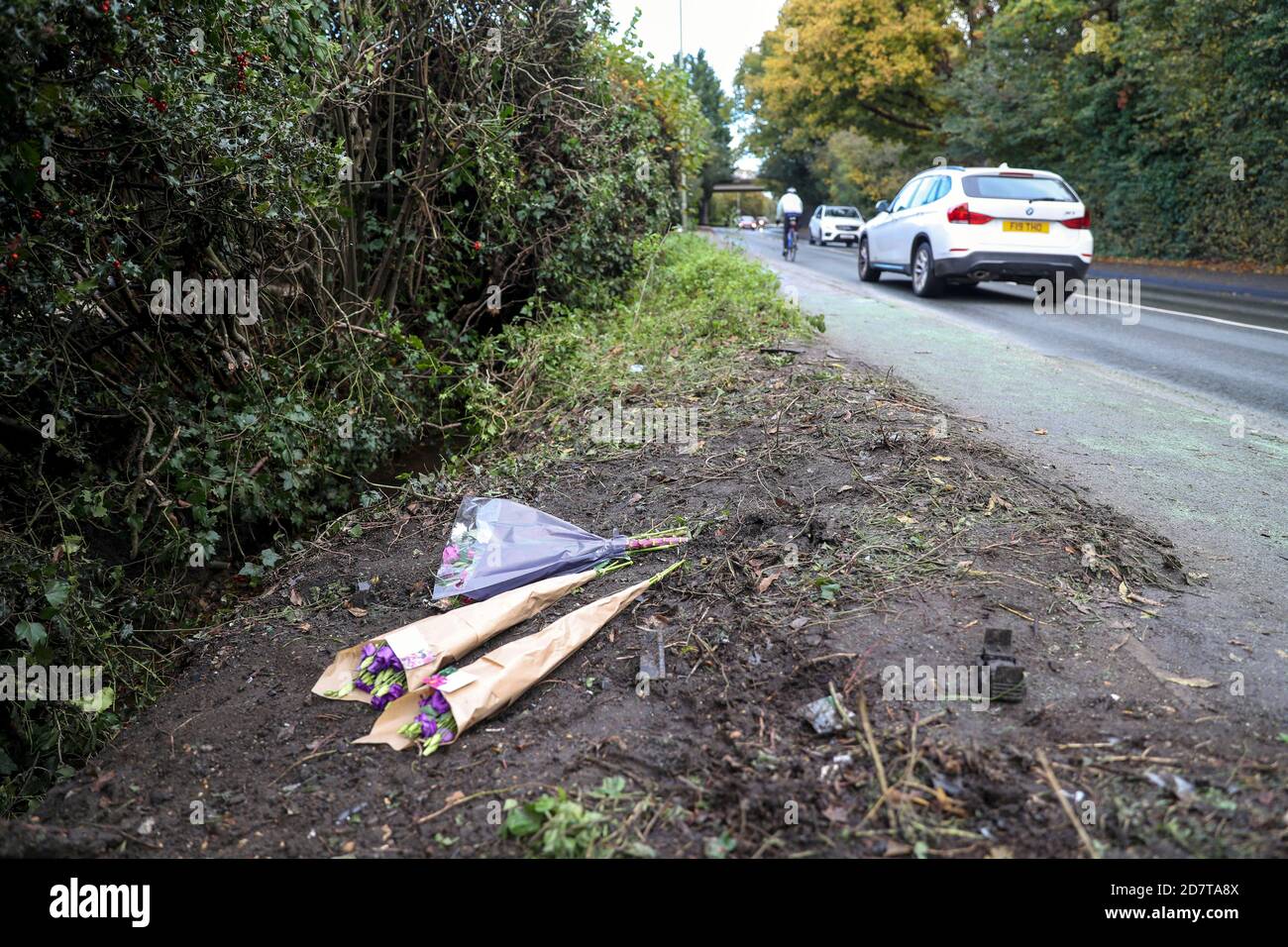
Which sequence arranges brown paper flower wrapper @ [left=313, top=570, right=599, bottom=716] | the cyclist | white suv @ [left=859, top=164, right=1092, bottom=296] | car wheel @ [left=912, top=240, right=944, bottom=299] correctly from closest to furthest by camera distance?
1. brown paper flower wrapper @ [left=313, top=570, right=599, bottom=716]
2. white suv @ [left=859, top=164, right=1092, bottom=296]
3. car wheel @ [left=912, top=240, right=944, bottom=299]
4. the cyclist

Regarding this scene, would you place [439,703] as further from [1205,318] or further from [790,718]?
[1205,318]

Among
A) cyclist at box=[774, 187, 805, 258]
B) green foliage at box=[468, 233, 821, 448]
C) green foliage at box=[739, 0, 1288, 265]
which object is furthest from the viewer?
cyclist at box=[774, 187, 805, 258]

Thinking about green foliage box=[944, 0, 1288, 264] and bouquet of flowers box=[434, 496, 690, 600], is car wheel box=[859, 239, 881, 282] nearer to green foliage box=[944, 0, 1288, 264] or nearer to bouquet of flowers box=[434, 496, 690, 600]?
green foliage box=[944, 0, 1288, 264]

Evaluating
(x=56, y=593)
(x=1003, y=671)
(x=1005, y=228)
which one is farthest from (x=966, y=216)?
(x=56, y=593)

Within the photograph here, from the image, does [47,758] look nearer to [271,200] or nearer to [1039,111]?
[271,200]

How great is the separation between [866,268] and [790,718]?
1339cm

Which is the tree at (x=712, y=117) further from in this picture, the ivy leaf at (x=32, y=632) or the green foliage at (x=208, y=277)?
the ivy leaf at (x=32, y=632)

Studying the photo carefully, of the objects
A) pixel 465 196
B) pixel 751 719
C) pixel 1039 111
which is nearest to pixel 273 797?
pixel 751 719

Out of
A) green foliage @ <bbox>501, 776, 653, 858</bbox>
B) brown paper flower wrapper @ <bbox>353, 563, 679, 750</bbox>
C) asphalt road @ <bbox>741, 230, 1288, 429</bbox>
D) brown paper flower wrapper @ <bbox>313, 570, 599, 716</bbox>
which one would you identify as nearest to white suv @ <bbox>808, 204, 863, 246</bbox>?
asphalt road @ <bbox>741, 230, 1288, 429</bbox>

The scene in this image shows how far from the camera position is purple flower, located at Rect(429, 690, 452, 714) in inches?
127

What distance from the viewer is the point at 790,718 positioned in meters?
2.99

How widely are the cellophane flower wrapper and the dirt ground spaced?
9.3 inches

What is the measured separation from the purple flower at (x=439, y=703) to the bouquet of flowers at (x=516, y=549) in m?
0.85

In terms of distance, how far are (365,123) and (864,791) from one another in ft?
22.2
